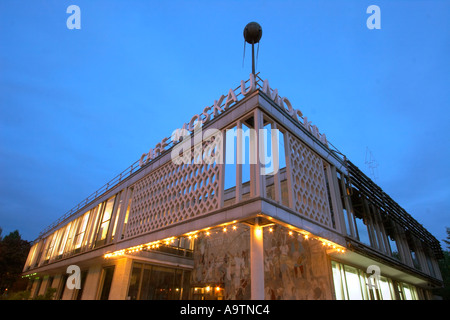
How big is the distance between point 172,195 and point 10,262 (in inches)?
1435

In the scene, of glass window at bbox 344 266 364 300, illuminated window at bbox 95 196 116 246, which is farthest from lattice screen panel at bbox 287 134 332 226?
illuminated window at bbox 95 196 116 246

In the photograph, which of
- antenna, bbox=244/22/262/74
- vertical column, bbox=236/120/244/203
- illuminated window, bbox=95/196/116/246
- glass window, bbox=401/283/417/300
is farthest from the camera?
glass window, bbox=401/283/417/300

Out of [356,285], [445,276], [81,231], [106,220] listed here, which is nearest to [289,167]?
[356,285]

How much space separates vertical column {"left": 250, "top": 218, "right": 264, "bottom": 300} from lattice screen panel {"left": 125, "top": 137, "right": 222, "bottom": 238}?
163cm

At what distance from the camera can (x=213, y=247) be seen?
1616 centimetres

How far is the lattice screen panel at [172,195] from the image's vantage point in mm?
9328

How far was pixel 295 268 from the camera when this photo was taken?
38.4 feet

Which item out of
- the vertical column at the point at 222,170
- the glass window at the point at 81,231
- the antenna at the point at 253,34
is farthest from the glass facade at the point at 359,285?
the glass window at the point at 81,231

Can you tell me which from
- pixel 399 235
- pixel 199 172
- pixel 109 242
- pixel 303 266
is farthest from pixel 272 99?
pixel 399 235

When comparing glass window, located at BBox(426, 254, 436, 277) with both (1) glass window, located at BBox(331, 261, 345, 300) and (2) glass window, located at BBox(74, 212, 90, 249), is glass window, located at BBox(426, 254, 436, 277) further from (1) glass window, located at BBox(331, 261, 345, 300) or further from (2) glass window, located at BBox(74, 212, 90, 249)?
(2) glass window, located at BBox(74, 212, 90, 249)

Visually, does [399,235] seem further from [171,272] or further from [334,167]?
[171,272]

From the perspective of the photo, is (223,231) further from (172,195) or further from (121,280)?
(121,280)

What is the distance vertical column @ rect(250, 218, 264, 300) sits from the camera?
7230mm

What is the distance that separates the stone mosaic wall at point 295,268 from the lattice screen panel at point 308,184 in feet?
6.11
